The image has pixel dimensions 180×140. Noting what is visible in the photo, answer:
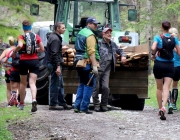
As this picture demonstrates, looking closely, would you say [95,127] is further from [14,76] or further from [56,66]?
[14,76]

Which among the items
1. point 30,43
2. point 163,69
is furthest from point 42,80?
point 163,69

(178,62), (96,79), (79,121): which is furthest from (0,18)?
(178,62)

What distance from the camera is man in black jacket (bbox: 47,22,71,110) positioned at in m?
10.7

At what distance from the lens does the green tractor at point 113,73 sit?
1179cm

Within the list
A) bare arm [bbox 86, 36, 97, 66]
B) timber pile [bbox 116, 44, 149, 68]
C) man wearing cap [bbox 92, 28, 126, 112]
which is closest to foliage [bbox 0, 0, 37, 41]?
bare arm [bbox 86, 36, 97, 66]

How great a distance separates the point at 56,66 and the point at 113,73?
1687 mm

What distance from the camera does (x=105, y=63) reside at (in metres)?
11.2

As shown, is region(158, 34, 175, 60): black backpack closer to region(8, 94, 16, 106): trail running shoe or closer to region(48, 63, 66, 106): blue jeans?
region(48, 63, 66, 106): blue jeans

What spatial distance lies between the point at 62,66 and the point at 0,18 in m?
4.84

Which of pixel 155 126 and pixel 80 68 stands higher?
pixel 80 68

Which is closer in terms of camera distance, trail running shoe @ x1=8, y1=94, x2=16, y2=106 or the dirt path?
the dirt path

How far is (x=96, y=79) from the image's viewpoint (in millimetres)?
10938

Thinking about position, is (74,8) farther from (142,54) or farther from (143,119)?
(143,119)

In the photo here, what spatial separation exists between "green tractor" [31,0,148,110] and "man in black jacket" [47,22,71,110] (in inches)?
22.0
